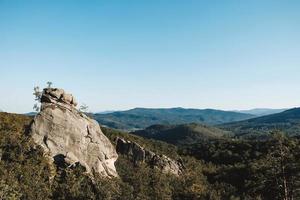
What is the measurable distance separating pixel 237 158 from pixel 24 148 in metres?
112

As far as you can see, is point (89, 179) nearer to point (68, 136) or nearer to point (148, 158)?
point (68, 136)

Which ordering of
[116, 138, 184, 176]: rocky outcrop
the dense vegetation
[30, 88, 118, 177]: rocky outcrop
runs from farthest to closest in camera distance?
[116, 138, 184, 176]: rocky outcrop
[30, 88, 118, 177]: rocky outcrop
the dense vegetation

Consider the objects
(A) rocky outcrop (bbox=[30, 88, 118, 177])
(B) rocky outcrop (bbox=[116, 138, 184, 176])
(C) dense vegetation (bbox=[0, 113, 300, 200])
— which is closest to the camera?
(C) dense vegetation (bbox=[0, 113, 300, 200])

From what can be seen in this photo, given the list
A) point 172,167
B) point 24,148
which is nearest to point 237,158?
point 172,167

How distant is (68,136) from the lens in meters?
80.7

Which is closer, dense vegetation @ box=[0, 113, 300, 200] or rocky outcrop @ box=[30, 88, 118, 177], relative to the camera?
dense vegetation @ box=[0, 113, 300, 200]

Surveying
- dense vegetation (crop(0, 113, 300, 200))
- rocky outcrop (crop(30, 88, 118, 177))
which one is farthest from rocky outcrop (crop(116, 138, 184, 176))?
rocky outcrop (crop(30, 88, 118, 177))

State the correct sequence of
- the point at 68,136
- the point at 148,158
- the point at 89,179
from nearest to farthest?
1. the point at 89,179
2. the point at 68,136
3. the point at 148,158

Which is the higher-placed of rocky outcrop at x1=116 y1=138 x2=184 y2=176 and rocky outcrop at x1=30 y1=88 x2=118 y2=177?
rocky outcrop at x1=30 y1=88 x2=118 y2=177

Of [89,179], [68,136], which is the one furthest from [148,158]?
[89,179]

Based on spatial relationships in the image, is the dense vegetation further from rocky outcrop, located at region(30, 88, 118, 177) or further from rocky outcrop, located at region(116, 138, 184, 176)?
rocky outcrop, located at region(116, 138, 184, 176)

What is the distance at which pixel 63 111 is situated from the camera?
83.7 metres

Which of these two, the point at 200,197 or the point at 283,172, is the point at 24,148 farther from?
the point at 283,172

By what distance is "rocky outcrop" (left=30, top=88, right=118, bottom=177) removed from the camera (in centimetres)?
7794
